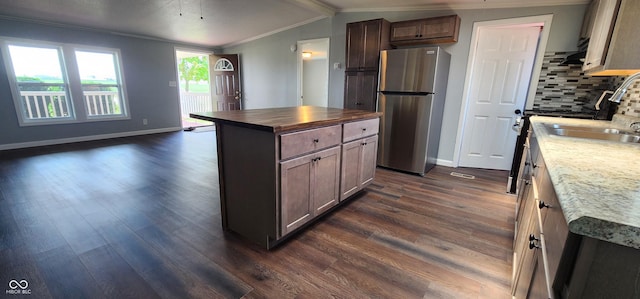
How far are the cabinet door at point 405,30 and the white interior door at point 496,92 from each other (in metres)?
0.83

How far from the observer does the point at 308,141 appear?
6.15 ft

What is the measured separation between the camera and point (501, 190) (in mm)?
3012

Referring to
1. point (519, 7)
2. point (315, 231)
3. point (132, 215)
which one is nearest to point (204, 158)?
point (132, 215)

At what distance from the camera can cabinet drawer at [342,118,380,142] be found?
2297mm

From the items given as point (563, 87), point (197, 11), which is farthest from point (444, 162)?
point (197, 11)

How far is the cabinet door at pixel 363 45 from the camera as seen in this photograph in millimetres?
3570

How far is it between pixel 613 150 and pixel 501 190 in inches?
79.2

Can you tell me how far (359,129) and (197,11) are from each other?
11.3 feet

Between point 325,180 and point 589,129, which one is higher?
point 589,129

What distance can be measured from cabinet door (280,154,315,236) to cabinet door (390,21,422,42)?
100.0 inches

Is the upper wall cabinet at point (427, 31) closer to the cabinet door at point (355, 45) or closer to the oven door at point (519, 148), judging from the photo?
the cabinet door at point (355, 45)

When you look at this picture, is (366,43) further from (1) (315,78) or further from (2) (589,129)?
(1) (315,78)

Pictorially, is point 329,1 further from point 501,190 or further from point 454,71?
point 501,190

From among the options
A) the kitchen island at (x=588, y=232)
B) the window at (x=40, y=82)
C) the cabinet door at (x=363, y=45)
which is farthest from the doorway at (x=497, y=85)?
the window at (x=40, y=82)
